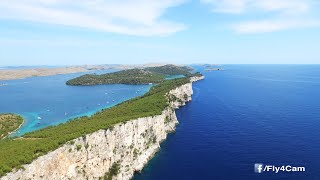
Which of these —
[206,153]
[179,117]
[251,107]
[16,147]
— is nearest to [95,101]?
[179,117]

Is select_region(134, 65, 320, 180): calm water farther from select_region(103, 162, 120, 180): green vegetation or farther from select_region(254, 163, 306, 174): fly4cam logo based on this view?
select_region(103, 162, 120, 180): green vegetation

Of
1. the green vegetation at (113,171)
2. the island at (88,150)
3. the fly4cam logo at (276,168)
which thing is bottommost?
the fly4cam logo at (276,168)

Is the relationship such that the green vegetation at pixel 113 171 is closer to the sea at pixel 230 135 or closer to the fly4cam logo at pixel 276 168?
the sea at pixel 230 135

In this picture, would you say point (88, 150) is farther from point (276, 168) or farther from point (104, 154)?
point (276, 168)

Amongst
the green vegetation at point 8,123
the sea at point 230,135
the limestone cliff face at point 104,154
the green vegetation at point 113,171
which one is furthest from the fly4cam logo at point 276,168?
the green vegetation at point 8,123

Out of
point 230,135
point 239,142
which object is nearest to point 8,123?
point 230,135

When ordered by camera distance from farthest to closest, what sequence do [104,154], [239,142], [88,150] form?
[239,142] → [104,154] → [88,150]

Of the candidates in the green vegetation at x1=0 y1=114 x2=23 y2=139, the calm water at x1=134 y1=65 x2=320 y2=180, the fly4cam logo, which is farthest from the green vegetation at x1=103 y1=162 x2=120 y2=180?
the green vegetation at x1=0 y1=114 x2=23 y2=139
